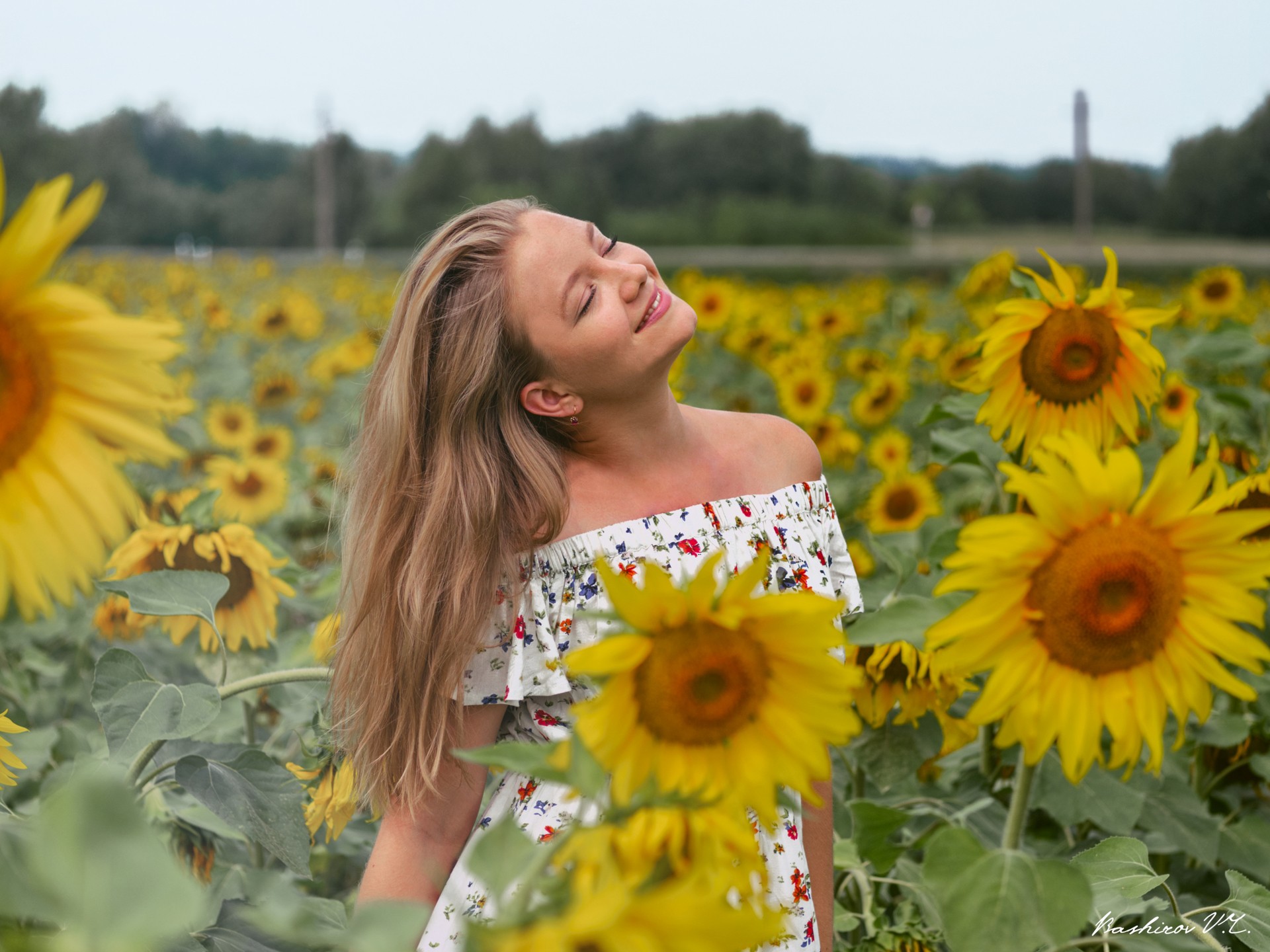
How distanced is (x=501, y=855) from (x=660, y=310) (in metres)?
0.94

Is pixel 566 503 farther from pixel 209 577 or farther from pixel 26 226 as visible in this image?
pixel 26 226

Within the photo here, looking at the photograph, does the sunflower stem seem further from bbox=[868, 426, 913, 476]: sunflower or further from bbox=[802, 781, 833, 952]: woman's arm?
bbox=[868, 426, 913, 476]: sunflower

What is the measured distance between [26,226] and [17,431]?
10 centimetres

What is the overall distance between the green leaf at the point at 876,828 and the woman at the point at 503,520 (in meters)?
0.20

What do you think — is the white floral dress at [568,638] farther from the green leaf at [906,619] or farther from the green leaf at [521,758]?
the green leaf at [521,758]

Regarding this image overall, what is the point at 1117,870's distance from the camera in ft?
3.57

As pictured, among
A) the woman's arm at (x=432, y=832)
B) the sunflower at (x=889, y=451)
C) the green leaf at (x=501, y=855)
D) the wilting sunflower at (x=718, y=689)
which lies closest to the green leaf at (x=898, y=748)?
the woman's arm at (x=432, y=832)

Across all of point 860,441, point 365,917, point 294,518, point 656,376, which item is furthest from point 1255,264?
point 365,917

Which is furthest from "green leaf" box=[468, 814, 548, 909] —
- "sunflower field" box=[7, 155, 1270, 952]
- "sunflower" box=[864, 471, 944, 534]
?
"sunflower" box=[864, 471, 944, 534]

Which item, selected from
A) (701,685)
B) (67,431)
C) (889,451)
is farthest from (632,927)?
(889,451)

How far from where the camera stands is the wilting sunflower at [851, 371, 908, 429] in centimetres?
375

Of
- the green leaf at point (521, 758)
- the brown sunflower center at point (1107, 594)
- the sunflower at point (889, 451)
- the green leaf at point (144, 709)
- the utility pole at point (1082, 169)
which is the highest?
the utility pole at point (1082, 169)

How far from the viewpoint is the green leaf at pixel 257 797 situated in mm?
1153

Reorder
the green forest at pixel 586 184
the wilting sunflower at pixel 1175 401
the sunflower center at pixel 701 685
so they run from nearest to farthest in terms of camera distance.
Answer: the sunflower center at pixel 701 685 → the wilting sunflower at pixel 1175 401 → the green forest at pixel 586 184
